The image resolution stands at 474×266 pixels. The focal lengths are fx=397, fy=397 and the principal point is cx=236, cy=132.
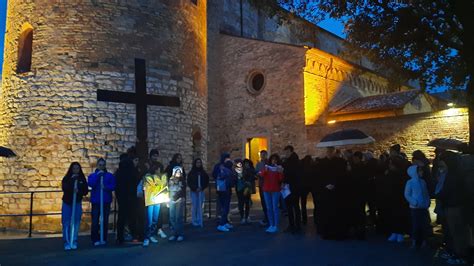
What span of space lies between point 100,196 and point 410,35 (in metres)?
6.48

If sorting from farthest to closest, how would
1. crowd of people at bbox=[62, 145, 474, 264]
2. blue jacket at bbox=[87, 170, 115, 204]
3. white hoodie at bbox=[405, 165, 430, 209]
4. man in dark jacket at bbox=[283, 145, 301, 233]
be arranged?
man in dark jacket at bbox=[283, 145, 301, 233] < blue jacket at bbox=[87, 170, 115, 204] < crowd of people at bbox=[62, 145, 474, 264] < white hoodie at bbox=[405, 165, 430, 209]

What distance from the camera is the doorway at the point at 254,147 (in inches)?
802

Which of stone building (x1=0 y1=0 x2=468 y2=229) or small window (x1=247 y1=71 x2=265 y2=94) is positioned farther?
small window (x1=247 y1=71 x2=265 y2=94)

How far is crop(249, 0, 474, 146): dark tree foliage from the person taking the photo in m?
7.10

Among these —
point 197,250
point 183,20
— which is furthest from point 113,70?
Answer: point 197,250

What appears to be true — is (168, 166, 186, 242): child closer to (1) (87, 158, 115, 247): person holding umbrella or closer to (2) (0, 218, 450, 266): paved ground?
(2) (0, 218, 450, 266): paved ground

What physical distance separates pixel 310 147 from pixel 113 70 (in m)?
10.2

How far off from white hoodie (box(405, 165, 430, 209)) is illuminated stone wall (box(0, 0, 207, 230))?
654 cm

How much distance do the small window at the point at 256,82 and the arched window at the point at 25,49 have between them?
11.2 m

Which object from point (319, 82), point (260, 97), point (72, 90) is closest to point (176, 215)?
point (72, 90)

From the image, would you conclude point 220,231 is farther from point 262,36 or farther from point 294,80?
point 262,36

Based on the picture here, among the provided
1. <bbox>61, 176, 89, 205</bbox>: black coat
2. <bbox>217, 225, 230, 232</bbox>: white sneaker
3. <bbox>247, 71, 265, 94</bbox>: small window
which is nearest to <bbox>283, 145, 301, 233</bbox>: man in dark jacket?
<bbox>217, 225, 230, 232</bbox>: white sneaker

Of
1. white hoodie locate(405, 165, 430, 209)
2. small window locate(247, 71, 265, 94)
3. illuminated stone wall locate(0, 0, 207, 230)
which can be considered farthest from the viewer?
small window locate(247, 71, 265, 94)

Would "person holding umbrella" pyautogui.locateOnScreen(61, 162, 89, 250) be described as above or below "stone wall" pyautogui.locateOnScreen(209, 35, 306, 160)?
below
